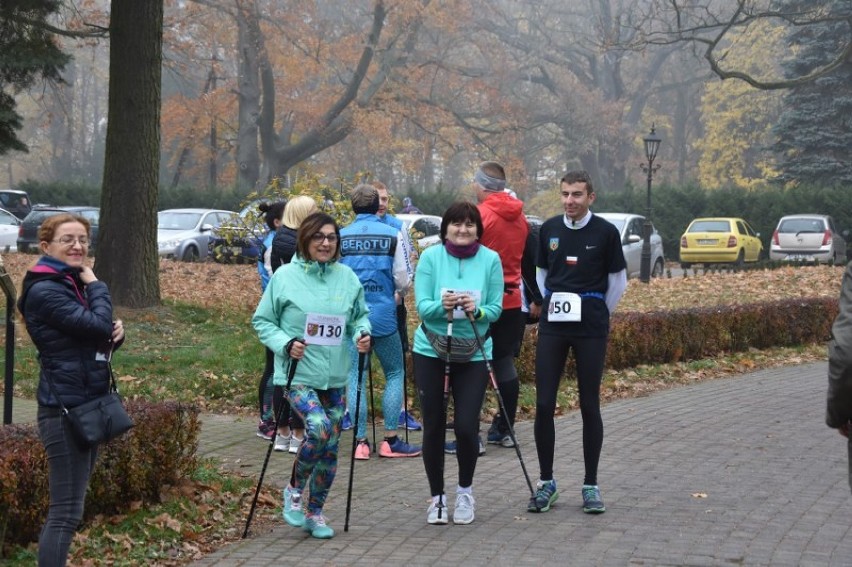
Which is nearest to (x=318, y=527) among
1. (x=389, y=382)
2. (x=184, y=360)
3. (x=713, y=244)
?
(x=389, y=382)

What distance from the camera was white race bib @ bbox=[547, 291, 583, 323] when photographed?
7.29 metres

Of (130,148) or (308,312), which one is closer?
(308,312)

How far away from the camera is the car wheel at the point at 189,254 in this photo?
3174cm

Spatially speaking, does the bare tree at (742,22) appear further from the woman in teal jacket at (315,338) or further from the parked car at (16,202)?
the parked car at (16,202)

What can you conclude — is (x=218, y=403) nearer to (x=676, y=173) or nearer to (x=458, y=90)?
(x=458, y=90)

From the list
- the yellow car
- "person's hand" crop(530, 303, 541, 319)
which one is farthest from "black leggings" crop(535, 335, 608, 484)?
the yellow car

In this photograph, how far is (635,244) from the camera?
30672mm

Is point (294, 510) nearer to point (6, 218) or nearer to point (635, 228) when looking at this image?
point (635, 228)

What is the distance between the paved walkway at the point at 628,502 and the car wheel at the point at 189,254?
21.3 meters

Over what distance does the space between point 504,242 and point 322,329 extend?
2.38 m

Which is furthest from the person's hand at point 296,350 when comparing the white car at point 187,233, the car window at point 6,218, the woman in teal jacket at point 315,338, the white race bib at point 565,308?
the car window at point 6,218

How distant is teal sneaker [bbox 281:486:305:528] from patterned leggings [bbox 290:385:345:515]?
4 cm

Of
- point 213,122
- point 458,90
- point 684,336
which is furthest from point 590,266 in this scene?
point 458,90

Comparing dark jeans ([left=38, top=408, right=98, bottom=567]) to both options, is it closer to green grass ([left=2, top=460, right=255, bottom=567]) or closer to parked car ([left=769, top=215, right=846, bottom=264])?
green grass ([left=2, top=460, right=255, bottom=567])
